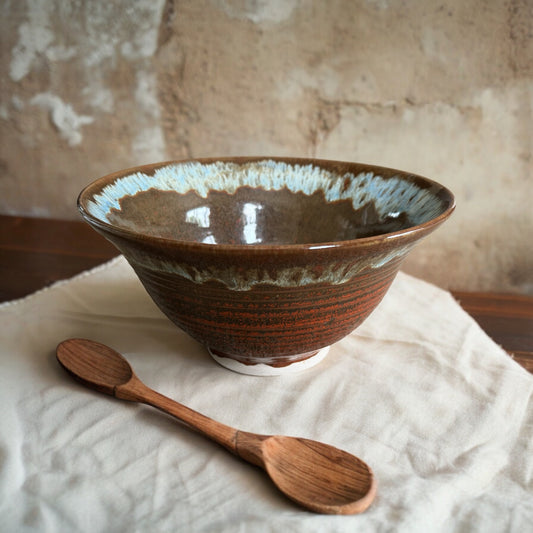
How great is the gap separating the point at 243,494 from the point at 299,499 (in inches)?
1.7

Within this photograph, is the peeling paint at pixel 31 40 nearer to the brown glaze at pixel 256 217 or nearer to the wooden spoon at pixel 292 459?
the brown glaze at pixel 256 217

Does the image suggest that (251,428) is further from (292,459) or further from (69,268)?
(69,268)

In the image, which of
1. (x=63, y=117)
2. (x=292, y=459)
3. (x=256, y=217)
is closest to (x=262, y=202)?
(x=256, y=217)

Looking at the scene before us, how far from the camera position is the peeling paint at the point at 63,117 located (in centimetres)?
99

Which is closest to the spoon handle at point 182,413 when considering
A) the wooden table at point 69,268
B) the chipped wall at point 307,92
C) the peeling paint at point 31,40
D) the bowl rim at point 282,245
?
the bowl rim at point 282,245

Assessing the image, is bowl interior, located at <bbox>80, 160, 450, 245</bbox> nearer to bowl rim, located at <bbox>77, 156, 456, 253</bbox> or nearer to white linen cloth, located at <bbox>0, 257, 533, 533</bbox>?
bowl rim, located at <bbox>77, 156, 456, 253</bbox>

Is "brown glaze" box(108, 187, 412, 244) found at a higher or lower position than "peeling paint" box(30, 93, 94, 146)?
lower

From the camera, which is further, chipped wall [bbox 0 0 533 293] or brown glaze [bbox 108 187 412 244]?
chipped wall [bbox 0 0 533 293]

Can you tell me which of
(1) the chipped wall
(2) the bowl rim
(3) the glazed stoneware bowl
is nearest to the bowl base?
(3) the glazed stoneware bowl

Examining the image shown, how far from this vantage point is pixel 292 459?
413 mm

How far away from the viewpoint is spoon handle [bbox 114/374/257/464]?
0.43 m

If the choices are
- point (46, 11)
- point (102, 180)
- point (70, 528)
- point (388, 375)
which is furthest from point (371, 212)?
point (46, 11)

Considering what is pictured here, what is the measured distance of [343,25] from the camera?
0.84m

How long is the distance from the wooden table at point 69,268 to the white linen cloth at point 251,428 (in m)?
0.05
